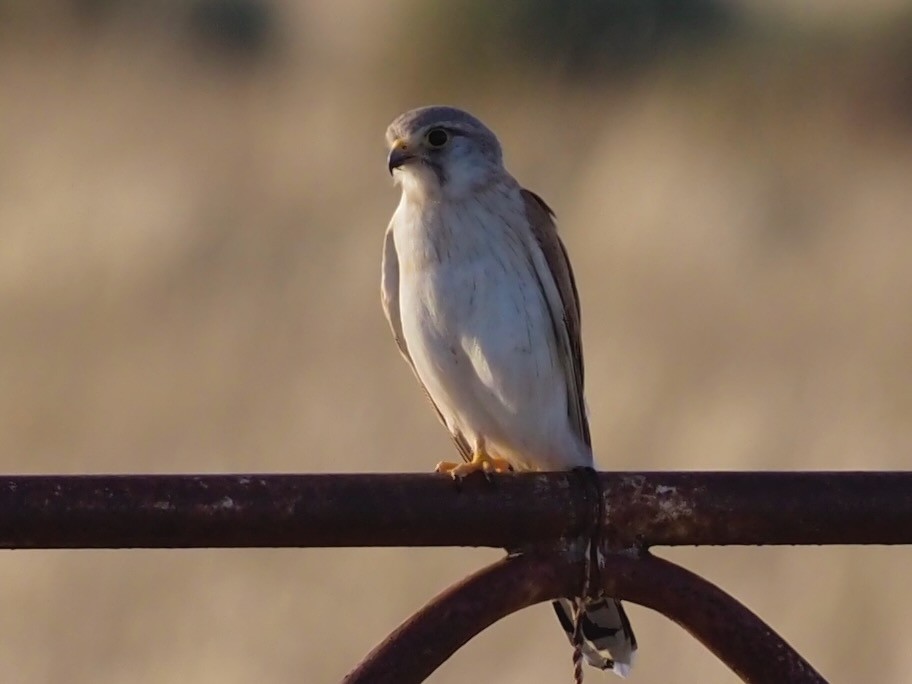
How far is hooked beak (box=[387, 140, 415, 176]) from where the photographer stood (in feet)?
15.5

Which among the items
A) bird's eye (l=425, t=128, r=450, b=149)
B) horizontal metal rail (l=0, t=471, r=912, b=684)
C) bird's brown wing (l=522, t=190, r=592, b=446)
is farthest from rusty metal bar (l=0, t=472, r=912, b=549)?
bird's eye (l=425, t=128, r=450, b=149)

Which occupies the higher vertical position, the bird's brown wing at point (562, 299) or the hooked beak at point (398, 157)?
the hooked beak at point (398, 157)

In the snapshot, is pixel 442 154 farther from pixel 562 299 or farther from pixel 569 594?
pixel 569 594

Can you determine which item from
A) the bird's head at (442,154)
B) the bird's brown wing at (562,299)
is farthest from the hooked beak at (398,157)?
the bird's brown wing at (562,299)

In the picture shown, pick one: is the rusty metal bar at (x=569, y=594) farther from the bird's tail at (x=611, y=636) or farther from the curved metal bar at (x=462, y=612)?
the bird's tail at (x=611, y=636)

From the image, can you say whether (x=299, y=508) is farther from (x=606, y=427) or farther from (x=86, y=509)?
(x=606, y=427)

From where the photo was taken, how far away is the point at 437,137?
480cm

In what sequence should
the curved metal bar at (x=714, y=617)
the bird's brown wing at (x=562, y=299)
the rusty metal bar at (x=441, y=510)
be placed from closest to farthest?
the rusty metal bar at (x=441, y=510) → the curved metal bar at (x=714, y=617) → the bird's brown wing at (x=562, y=299)

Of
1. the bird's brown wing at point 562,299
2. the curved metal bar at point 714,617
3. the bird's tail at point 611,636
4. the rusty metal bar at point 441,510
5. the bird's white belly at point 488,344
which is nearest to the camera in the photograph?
the rusty metal bar at point 441,510

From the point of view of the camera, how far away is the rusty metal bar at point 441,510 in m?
2.35

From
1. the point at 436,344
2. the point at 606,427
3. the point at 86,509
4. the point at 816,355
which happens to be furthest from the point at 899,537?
the point at 816,355

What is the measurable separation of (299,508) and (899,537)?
2.85ft

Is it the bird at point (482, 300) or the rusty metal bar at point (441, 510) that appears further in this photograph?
the bird at point (482, 300)

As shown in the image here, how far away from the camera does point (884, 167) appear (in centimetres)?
1867
